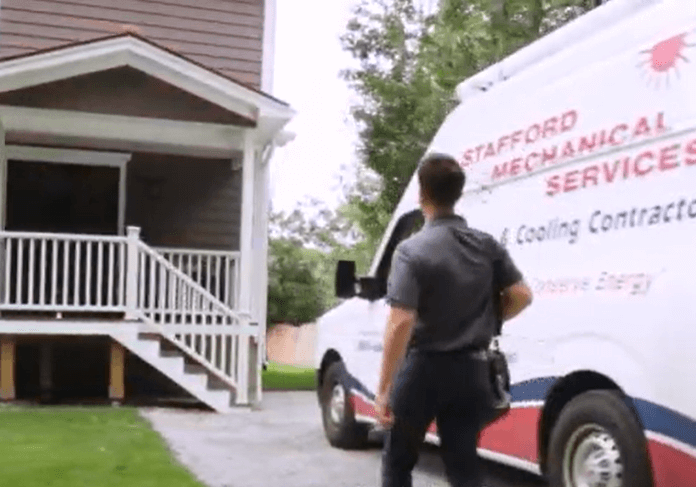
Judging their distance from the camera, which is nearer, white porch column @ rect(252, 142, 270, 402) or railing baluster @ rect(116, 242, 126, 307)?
railing baluster @ rect(116, 242, 126, 307)

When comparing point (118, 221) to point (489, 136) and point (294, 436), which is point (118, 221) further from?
point (489, 136)

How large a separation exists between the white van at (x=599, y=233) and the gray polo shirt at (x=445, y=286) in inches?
48.9

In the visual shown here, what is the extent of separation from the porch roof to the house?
2 centimetres

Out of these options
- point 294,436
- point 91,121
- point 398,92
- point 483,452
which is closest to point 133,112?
point 91,121

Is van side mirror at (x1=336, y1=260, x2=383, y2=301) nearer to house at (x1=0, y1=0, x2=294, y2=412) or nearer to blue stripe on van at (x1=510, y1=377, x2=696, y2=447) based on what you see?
blue stripe on van at (x1=510, y1=377, x2=696, y2=447)

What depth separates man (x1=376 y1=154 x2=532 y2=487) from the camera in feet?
12.4

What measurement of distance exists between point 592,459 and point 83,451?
14.8ft

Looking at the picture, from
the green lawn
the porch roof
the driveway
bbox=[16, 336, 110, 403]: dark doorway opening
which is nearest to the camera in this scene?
the green lawn

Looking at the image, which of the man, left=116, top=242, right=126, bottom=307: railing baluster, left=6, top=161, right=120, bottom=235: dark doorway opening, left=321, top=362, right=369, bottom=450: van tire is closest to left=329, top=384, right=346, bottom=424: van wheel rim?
left=321, top=362, right=369, bottom=450: van tire

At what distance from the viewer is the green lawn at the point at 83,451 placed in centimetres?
694

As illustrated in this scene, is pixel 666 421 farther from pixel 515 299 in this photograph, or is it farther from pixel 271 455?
pixel 271 455

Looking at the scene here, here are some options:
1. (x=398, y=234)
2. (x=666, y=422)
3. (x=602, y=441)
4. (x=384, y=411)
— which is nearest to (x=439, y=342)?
(x=384, y=411)

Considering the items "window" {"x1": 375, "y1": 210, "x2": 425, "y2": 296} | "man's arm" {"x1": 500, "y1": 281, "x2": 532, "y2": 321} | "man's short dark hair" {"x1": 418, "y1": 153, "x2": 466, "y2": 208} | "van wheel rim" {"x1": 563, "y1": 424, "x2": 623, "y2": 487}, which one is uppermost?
"man's short dark hair" {"x1": 418, "y1": 153, "x2": 466, "y2": 208}

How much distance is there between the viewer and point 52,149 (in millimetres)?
14000
